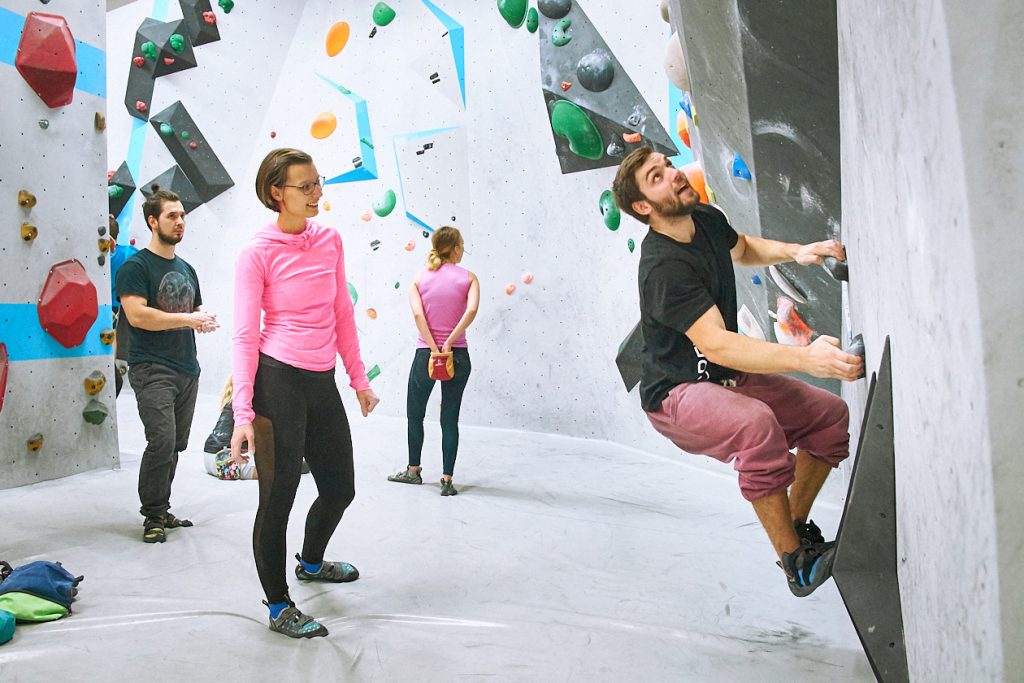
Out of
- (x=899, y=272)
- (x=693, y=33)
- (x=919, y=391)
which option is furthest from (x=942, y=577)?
(x=693, y=33)

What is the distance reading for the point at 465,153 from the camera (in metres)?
6.79

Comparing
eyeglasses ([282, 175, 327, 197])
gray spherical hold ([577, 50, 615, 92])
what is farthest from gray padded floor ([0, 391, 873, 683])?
gray spherical hold ([577, 50, 615, 92])

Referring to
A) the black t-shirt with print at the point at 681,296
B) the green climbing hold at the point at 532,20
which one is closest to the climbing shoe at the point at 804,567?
the black t-shirt with print at the point at 681,296

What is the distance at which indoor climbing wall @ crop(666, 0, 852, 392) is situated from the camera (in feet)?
6.84

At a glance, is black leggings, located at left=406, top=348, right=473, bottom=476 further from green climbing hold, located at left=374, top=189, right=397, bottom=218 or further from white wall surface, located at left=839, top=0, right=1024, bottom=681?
white wall surface, located at left=839, top=0, right=1024, bottom=681

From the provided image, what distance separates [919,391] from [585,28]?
4.76 metres

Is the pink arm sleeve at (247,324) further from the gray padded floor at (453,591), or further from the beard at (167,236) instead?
the beard at (167,236)

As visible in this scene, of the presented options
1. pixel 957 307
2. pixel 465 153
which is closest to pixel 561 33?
pixel 465 153

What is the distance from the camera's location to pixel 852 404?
305 centimetres

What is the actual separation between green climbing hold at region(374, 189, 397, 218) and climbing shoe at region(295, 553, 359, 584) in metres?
4.77

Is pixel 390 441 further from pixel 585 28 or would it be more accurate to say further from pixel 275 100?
pixel 275 100

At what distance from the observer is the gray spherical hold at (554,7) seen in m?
5.58

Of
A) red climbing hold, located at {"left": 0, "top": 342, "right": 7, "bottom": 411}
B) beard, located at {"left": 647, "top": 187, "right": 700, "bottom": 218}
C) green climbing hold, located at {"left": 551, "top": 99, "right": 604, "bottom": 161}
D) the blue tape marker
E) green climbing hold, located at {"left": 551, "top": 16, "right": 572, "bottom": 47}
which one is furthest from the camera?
green climbing hold, located at {"left": 551, "top": 16, "right": 572, "bottom": 47}

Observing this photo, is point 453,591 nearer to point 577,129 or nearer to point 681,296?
point 681,296
